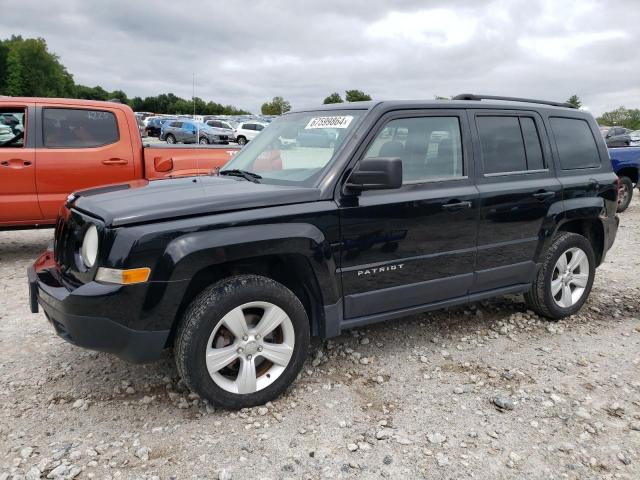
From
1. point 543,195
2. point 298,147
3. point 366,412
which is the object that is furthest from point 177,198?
point 543,195

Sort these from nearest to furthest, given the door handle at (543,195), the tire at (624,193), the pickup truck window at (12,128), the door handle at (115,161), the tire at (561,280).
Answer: the door handle at (543,195) → the tire at (561,280) → the pickup truck window at (12,128) → the door handle at (115,161) → the tire at (624,193)

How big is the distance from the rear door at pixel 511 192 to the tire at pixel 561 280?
17cm

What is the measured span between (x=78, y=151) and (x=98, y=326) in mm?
4209

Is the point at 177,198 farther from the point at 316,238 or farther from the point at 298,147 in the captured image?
the point at 298,147

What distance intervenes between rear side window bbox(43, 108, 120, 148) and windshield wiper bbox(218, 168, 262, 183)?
3.26 metres

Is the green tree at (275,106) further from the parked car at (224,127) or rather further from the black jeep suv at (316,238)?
the black jeep suv at (316,238)

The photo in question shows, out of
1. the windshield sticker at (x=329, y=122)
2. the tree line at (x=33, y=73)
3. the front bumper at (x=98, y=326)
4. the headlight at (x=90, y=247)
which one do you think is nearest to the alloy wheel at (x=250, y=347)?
the front bumper at (x=98, y=326)

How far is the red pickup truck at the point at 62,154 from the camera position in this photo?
5.91 metres

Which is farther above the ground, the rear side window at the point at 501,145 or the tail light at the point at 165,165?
the rear side window at the point at 501,145

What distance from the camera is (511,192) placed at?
3871 mm

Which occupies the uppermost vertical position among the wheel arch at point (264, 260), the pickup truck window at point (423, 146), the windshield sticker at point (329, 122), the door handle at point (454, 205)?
the windshield sticker at point (329, 122)

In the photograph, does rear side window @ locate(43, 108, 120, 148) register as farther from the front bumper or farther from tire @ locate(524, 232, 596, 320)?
tire @ locate(524, 232, 596, 320)

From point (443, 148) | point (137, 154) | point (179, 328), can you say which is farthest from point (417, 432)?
point (137, 154)

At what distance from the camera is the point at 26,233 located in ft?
25.8
